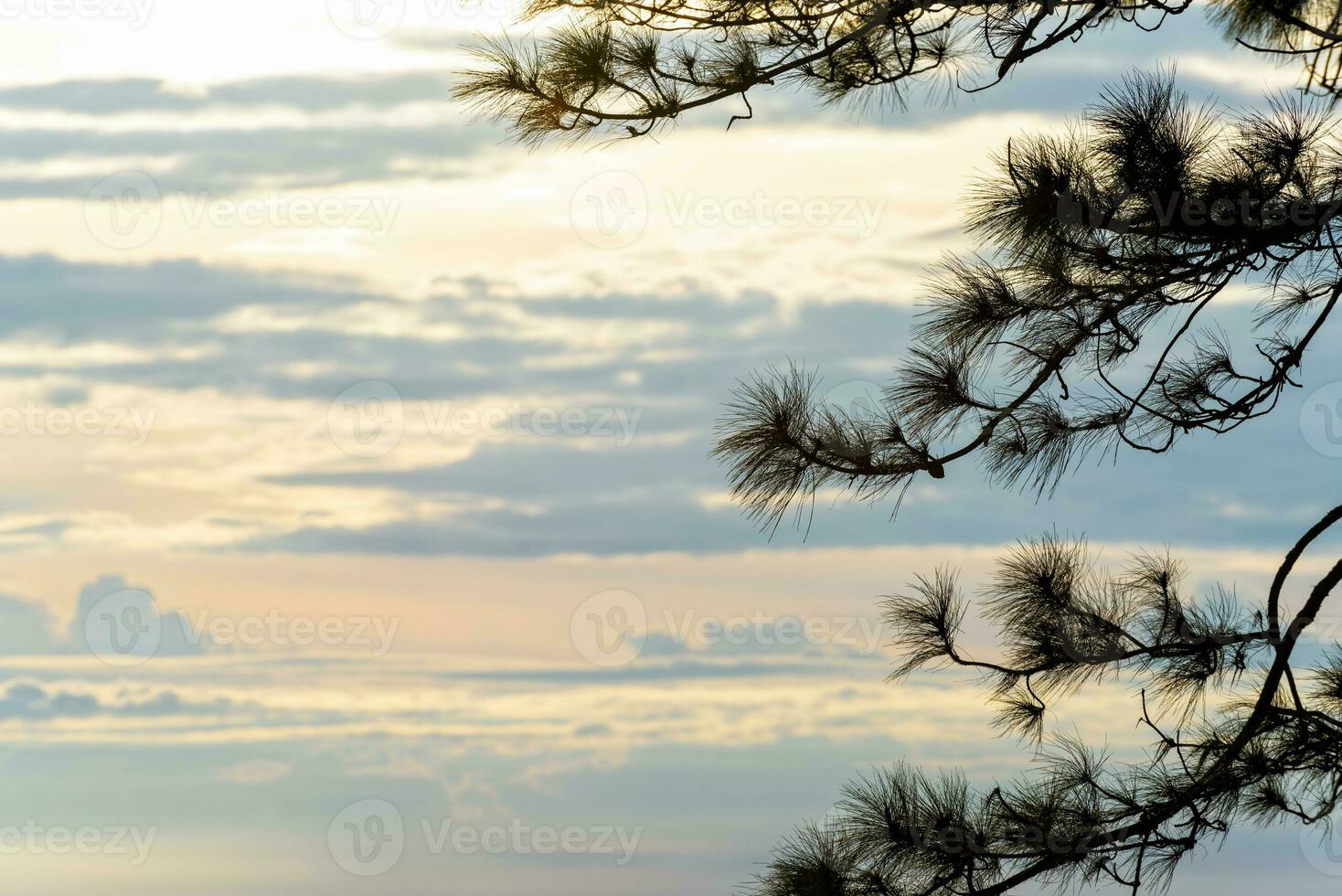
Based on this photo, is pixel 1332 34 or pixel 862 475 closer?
pixel 1332 34

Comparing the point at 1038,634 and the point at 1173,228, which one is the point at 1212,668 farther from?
the point at 1173,228

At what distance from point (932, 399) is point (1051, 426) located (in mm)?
366

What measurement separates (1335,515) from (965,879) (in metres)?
1.41

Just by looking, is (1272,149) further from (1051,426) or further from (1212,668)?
(1212,668)

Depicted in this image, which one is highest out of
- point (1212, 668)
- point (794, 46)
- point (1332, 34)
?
point (794, 46)

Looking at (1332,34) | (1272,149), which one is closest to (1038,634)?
(1272,149)

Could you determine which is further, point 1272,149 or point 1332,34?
point 1272,149

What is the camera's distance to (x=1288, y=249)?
11.7 feet

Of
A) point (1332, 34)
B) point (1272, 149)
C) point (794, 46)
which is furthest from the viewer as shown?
point (794, 46)

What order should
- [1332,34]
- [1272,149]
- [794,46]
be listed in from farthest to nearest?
[794,46], [1272,149], [1332,34]

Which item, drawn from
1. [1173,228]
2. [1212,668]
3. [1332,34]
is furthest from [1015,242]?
[1212,668]

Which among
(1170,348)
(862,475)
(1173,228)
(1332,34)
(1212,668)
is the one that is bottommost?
(1212,668)

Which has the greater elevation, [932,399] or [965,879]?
[932,399]

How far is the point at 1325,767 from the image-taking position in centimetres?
356
